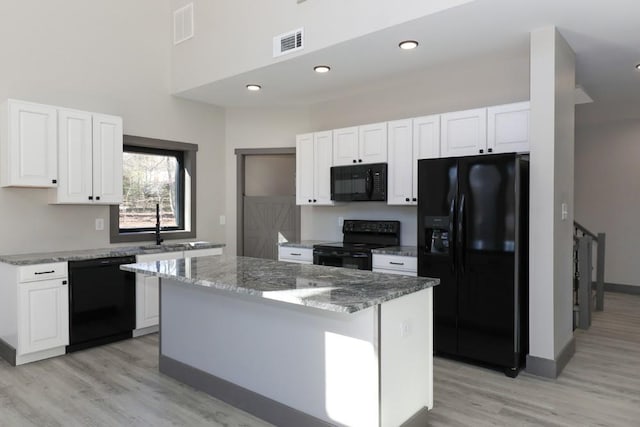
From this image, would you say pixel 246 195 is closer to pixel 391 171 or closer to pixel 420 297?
pixel 391 171

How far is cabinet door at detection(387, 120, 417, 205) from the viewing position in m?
4.45

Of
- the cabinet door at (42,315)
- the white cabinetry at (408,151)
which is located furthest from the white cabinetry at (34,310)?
the white cabinetry at (408,151)

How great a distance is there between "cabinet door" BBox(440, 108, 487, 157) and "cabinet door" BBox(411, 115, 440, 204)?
6cm

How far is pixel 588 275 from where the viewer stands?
4887mm

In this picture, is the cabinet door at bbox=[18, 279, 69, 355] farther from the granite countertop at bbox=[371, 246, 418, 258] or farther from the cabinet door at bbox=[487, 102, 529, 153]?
the cabinet door at bbox=[487, 102, 529, 153]

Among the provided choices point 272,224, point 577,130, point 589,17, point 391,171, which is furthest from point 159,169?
point 577,130

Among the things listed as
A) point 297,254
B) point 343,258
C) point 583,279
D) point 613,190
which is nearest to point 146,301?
point 297,254

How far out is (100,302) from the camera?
4113 millimetres

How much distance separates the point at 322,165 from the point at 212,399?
2933 millimetres

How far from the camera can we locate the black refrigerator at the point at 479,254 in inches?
133

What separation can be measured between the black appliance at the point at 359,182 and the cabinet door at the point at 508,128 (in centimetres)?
113

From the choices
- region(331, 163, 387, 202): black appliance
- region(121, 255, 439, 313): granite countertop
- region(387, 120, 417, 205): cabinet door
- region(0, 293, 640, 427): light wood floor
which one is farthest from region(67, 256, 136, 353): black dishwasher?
region(387, 120, 417, 205): cabinet door

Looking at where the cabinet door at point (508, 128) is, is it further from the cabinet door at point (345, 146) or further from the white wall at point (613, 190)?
the white wall at point (613, 190)

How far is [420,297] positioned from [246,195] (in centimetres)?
394
